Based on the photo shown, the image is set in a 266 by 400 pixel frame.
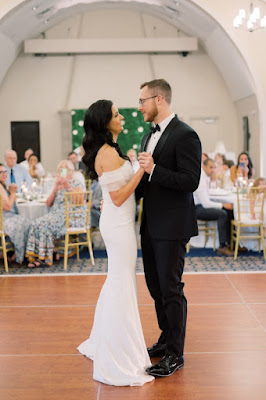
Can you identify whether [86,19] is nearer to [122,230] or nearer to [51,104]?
[51,104]

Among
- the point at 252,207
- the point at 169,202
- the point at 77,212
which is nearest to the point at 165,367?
the point at 169,202

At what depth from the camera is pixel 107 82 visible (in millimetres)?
16156

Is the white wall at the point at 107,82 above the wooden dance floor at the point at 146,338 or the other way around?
above

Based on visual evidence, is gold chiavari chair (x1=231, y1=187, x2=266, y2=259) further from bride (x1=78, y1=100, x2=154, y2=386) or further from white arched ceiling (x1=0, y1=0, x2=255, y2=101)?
white arched ceiling (x1=0, y1=0, x2=255, y2=101)

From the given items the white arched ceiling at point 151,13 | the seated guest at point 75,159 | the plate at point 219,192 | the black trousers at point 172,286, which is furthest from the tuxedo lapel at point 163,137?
the white arched ceiling at point 151,13

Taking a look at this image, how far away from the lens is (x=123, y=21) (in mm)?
16172

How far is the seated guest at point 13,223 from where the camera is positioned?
7203mm

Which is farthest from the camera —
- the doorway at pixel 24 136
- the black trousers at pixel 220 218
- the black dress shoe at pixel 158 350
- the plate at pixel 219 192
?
the doorway at pixel 24 136

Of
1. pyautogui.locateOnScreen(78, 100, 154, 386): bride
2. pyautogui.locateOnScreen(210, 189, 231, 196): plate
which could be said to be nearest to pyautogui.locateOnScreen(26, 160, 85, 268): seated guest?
pyautogui.locateOnScreen(210, 189, 231, 196): plate

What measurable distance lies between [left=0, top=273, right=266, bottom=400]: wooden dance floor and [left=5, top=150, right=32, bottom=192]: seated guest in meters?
2.82

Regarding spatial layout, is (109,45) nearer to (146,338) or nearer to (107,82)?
(107,82)

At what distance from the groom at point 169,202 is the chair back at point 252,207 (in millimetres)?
4101

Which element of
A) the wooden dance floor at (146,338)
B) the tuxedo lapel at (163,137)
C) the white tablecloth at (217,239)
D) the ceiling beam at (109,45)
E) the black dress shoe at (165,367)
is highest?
the ceiling beam at (109,45)

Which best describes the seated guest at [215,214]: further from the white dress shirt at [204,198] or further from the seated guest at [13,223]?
the seated guest at [13,223]
